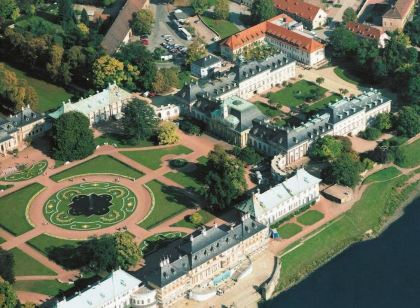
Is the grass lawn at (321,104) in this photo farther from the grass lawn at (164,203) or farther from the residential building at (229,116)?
the grass lawn at (164,203)

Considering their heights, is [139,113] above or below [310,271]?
above

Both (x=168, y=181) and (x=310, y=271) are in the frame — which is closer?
(x=310, y=271)

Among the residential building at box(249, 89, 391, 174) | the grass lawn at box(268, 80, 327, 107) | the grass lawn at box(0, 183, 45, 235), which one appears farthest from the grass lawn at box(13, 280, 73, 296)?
the grass lawn at box(268, 80, 327, 107)

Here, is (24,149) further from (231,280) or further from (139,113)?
(231,280)

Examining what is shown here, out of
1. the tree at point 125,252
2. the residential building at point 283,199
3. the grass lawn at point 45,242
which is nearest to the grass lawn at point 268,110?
the residential building at point 283,199

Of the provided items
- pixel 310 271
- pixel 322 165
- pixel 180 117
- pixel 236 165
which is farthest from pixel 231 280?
pixel 180 117

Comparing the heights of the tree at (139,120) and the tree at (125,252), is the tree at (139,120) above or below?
above

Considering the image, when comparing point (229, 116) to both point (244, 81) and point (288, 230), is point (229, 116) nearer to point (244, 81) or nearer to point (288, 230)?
point (244, 81)

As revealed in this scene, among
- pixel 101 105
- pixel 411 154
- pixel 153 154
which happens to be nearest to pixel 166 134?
pixel 153 154
